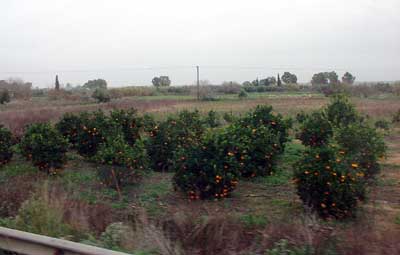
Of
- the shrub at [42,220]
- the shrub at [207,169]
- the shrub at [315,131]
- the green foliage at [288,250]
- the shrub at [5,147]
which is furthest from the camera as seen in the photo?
the shrub at [315,131]

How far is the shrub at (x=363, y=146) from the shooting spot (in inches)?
421

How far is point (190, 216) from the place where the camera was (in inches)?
288

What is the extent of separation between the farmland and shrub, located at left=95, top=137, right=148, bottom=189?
6.8 inches

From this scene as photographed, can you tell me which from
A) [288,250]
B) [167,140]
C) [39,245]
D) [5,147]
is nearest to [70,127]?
[5,147]

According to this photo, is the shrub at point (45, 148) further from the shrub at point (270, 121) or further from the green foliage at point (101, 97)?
the green foliage at point (101, 97)

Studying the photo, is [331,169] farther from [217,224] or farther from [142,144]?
[142,144]

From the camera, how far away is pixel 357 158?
10586 millimetres

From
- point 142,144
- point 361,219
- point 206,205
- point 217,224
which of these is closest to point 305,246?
point 217,224

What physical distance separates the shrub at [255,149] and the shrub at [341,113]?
4.13 m

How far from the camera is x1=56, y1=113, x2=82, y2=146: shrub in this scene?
14.9 meters

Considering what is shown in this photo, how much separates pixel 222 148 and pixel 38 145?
15.0 ft

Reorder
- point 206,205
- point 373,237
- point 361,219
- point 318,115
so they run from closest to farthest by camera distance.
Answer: point 373,237, point 361,219, point 206,205, point 318,115

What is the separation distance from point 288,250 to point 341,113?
11567 mm

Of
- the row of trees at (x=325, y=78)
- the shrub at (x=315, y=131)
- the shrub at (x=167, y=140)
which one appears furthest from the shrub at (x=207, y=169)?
the row of trees at (x=325, y=78)
